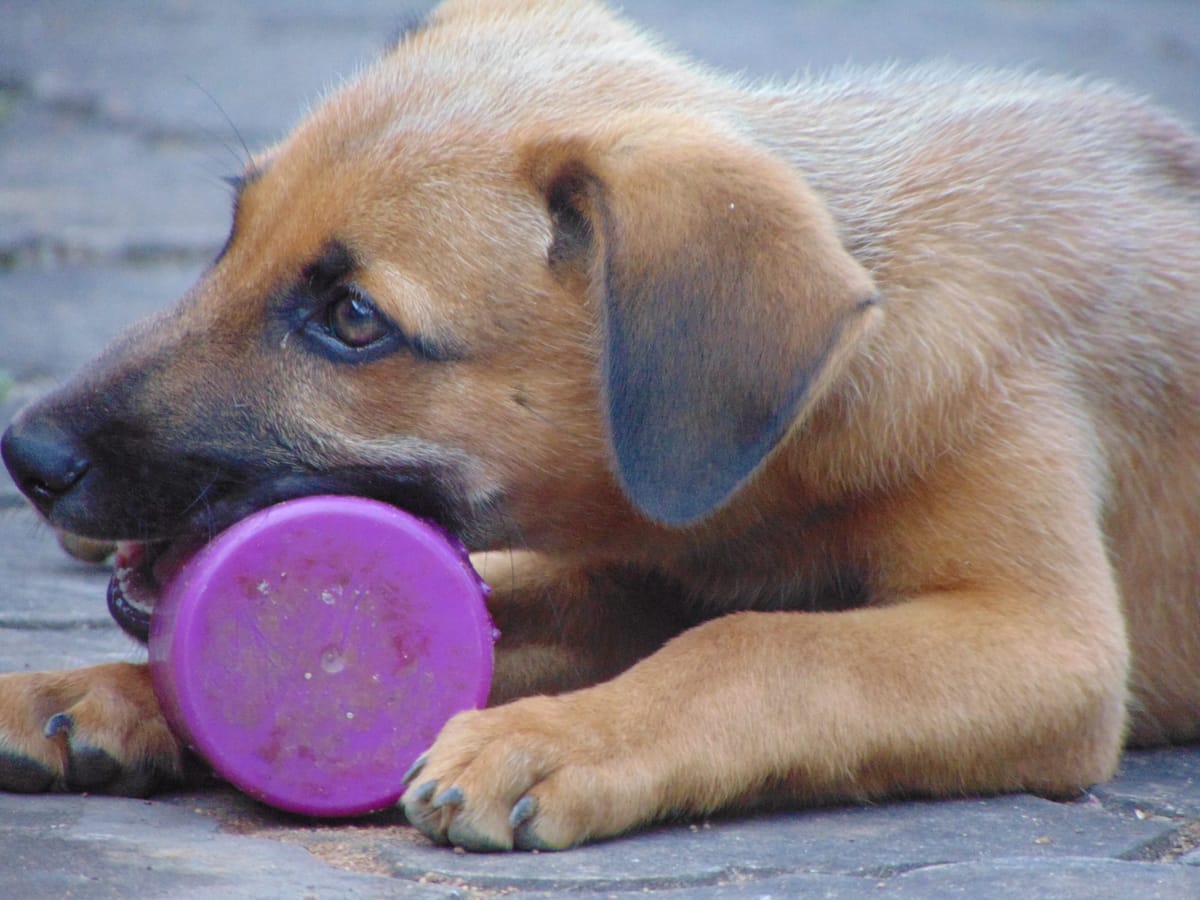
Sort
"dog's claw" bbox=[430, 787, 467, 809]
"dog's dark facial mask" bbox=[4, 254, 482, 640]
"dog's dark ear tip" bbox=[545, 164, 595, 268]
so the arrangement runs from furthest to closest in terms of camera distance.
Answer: "dog's dark ear tip" bbox=[545, 164, 595, 268] → "dog's dark facial mask" bbox=[4, 254, 482, 640] → "dog's claw" bbox=[430, 787, 467, 809]

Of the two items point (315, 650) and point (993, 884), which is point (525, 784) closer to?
point (315, 650)

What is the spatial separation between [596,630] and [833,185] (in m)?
1.33

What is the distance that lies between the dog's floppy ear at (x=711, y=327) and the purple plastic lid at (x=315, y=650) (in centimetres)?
52

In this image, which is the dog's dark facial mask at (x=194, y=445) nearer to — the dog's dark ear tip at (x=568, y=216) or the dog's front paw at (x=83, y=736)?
the dog's front paw at (x=83, y=736)

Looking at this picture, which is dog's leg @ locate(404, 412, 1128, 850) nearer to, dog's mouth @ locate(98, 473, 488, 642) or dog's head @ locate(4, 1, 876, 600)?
dog's head @ locate(4, 1, 876, 600)

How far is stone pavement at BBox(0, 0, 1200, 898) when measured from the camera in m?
3.38

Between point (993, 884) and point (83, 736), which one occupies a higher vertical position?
point (83, 736)

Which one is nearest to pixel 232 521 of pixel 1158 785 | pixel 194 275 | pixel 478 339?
pixel 478 339

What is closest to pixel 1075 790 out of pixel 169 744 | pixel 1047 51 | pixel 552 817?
pixel 552 817

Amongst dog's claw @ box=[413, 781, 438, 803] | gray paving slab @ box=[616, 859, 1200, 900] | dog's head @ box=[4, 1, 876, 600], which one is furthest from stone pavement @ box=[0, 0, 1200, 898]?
dog's head @ box=[4, 1, 876, 600]

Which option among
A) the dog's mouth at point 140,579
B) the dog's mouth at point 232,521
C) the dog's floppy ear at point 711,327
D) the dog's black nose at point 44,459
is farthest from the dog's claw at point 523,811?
the dog's black nose at point 44,459

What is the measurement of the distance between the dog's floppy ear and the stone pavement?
80 cm

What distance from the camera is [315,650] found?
3.71 metres

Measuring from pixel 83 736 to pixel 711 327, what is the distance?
5.20 ft
